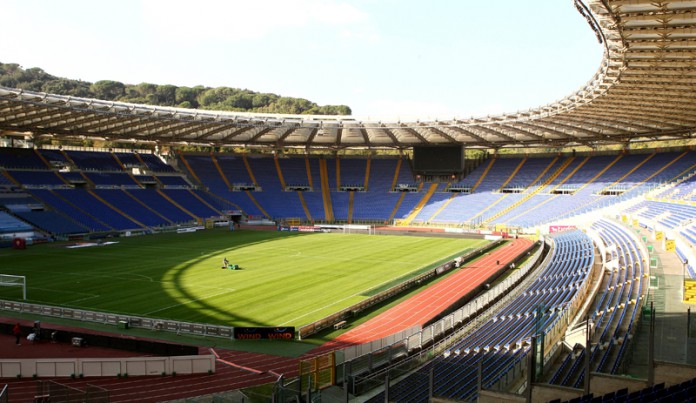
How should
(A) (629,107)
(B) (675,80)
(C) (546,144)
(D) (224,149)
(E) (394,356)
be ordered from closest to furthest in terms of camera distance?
Answer: 1. (E) (394,356)
2. (B) (675,80)
3. (A) (629,107)
4. (C) (546,144)
5. (D) (224,149)

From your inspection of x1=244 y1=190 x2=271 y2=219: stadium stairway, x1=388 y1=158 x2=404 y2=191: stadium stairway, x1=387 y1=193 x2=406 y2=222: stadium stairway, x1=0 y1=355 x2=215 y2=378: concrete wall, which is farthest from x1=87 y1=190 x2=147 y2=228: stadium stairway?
x1=0 y1=355 x2=215 y2=378: concrete wall

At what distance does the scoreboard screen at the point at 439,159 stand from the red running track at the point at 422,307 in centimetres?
3220

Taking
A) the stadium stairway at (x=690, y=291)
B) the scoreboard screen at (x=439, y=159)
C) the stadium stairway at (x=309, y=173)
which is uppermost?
the scoreboard screen at (x=439, y=159)

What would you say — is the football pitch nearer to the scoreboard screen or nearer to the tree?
the scoreboard screen

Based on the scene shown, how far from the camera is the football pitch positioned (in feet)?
85.7

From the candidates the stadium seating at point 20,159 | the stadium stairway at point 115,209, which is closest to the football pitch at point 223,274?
the stadium stairway at point 115,209

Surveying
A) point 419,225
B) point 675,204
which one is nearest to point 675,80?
point 675,204

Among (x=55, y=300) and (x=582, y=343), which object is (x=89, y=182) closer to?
(x=55, y=300)

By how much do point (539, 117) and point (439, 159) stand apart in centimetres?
2465

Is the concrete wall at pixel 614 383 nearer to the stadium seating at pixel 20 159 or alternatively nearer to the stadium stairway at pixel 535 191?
the stadium stairway at pixel 535 191

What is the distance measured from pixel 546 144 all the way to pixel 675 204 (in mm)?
31566

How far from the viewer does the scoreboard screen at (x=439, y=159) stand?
70850mm

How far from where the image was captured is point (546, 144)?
224 feet

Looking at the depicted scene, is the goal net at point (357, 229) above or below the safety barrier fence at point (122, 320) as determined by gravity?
above
